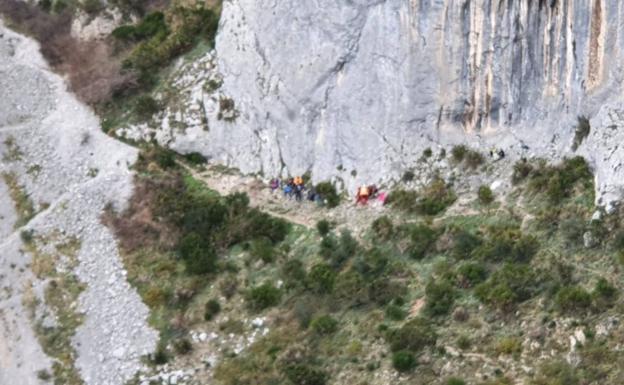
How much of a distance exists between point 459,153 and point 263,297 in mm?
9186

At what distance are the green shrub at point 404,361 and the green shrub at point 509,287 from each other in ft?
10.3

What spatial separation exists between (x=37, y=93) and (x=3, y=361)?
18608 mm

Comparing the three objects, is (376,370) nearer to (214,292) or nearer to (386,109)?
(214,292)

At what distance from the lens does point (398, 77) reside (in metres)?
49.9

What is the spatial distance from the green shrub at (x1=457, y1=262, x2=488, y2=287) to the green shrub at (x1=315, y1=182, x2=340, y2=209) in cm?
912

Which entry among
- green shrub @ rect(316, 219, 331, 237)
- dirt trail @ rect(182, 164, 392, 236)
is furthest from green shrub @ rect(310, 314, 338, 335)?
green shrub @ rect(316, 219, 331, 237)

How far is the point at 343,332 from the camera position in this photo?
142 feet

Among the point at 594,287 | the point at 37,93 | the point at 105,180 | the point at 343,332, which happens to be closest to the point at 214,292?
the point at 343,332

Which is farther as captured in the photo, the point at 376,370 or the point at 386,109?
the point at 386,109

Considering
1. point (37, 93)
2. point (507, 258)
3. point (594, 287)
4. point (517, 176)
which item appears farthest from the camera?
point (37, 93)

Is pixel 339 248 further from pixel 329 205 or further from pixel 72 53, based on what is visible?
pixel 72 53

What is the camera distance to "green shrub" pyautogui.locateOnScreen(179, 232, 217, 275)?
162 feet

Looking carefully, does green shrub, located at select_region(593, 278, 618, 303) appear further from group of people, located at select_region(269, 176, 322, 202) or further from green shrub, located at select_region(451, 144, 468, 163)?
group of people, located at select_region(269, 176, 322, 202)

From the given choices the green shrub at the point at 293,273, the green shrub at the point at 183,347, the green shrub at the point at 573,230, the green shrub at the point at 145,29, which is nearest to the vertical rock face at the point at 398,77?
the green shrub at the point at 573,230
